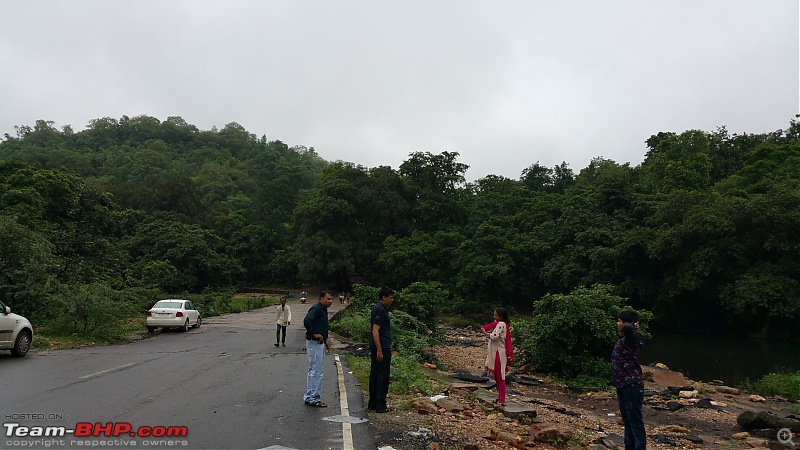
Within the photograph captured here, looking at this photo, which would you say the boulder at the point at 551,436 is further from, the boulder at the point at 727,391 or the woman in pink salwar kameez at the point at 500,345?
the boulder at the point at 727,391

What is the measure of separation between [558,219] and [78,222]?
121 ft

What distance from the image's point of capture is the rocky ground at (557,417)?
286 inches

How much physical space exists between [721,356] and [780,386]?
34.5 feet

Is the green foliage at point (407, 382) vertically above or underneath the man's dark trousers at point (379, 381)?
underneath

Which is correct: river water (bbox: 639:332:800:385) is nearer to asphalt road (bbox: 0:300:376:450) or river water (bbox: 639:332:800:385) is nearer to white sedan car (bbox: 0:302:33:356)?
asphalt road (bbox: 0:300:376:450)

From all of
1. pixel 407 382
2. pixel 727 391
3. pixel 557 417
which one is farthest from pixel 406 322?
pixel 727 391

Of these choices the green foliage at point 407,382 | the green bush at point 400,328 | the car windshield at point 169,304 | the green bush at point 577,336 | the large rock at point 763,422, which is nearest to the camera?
the green foliage at point 407,382

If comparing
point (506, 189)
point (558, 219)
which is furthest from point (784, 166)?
point (506, 189)

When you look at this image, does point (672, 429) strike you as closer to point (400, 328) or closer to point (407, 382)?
point (407, 382)

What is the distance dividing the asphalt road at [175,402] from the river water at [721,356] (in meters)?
17.2

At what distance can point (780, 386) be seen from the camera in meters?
18.2

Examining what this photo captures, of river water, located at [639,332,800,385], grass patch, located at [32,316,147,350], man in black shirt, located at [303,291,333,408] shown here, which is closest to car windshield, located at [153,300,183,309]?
grass patch, located at [32,316,147,350]

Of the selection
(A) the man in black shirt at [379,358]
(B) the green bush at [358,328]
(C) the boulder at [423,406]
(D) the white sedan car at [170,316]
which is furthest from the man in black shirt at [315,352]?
(D) the white sedan car at [170,316]

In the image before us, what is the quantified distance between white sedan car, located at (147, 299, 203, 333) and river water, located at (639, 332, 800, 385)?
71.4 ft
